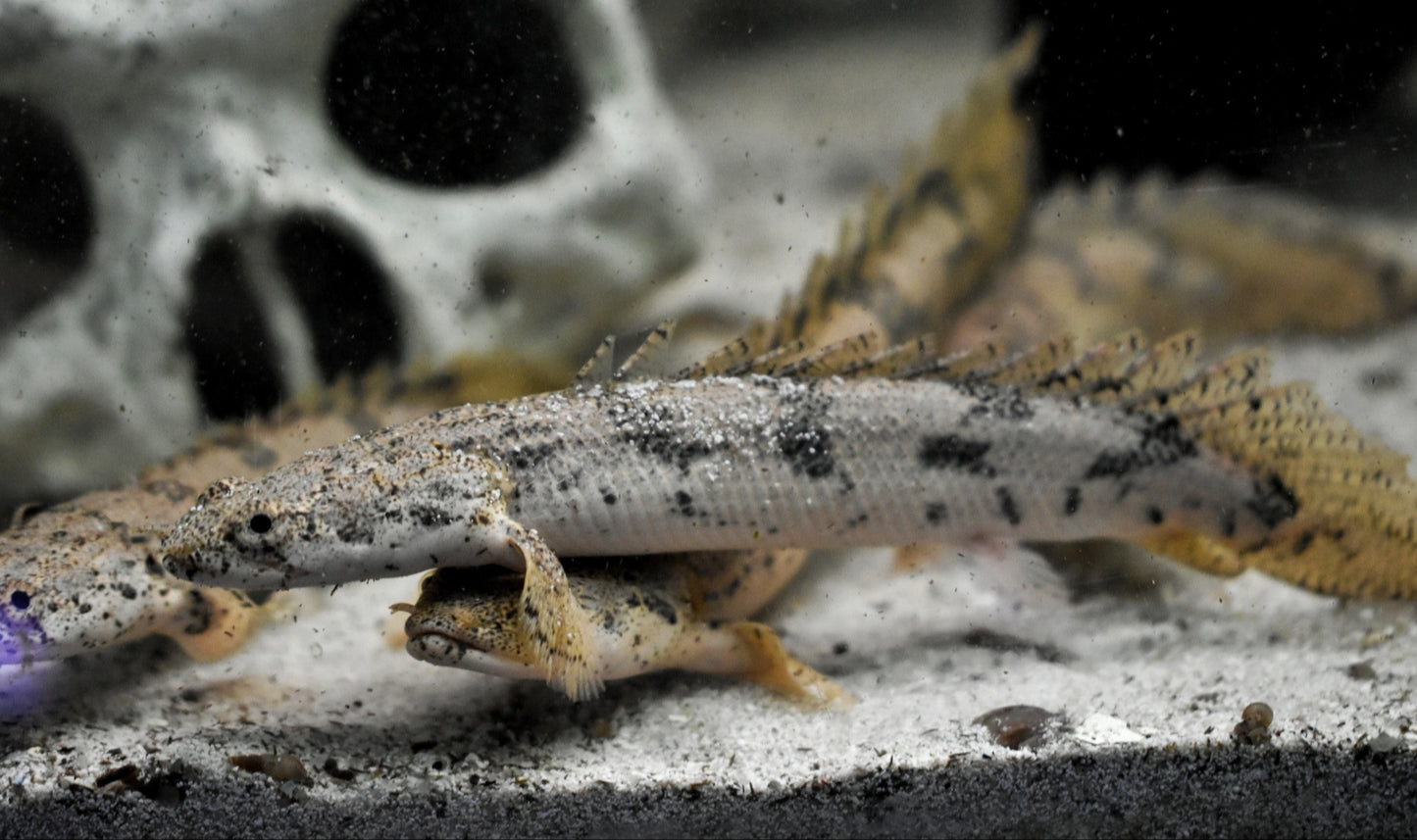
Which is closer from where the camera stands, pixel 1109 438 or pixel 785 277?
pixel 1109 438

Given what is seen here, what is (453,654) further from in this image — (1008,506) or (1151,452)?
(1151,452)

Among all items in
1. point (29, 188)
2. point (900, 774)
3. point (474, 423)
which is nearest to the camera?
point (900, 774)

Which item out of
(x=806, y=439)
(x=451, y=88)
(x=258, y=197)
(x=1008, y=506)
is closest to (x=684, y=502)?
(x=806, y=439)

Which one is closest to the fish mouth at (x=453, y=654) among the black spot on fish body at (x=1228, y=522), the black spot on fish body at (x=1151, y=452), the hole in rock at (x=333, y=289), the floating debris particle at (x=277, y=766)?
the floating debris particle at (x=277, y=766)

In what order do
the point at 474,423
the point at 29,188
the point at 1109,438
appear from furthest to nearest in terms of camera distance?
the point at 1109,438, the point at 29,188, the point at 474,423

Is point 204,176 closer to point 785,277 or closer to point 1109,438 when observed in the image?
point 785,277

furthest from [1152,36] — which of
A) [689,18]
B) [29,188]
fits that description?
[29,188]

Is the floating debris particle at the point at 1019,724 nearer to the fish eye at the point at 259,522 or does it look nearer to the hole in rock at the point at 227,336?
the fish eye at the point at 259,522
